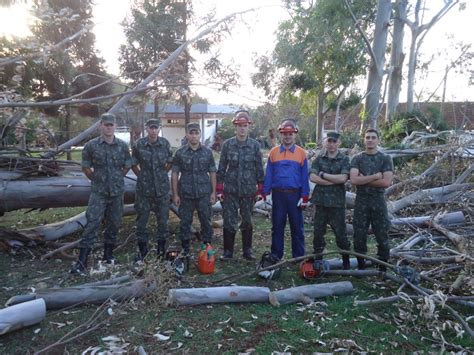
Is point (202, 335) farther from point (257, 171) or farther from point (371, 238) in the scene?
point (371, 238)

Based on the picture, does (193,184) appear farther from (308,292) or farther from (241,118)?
(308,292)

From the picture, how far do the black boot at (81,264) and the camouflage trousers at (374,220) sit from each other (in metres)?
3.50

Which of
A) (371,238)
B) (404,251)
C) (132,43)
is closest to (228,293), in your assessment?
(404,251)

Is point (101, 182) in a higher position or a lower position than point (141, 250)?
higher

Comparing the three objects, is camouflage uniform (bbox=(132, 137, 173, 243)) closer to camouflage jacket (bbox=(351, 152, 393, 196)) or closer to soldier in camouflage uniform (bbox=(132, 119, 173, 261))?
soldier in camouflage uniform (bbox=(132, 119, 173, 261))

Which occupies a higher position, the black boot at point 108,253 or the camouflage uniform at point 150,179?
the camouflage uniform at point 150,179

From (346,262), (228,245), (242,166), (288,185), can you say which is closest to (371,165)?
(288,185)

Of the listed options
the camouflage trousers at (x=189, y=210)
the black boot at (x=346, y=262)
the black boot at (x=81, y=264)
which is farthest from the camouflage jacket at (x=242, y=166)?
the black boot at (x=81, y=264)

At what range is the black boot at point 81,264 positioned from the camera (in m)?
5.02

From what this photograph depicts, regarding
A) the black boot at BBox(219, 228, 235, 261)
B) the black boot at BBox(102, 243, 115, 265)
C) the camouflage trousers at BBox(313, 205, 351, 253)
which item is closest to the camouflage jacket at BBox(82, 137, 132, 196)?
the black boot at BBox(102, 243, 115, 265)

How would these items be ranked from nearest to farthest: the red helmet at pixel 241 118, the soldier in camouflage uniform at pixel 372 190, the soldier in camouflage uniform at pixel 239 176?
the soldier in camouflage uniform at pixel 372 190
the red helmet at pixel 241 118
the soldier in camouflage uniform at pixel 239 176

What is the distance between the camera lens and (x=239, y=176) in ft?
18.0

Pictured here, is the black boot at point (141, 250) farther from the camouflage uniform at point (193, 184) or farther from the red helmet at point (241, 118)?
the red helmet at point (241, 118)

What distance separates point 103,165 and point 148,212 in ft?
2.89
